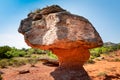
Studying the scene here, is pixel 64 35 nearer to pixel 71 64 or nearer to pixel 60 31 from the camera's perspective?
pixel 60 31

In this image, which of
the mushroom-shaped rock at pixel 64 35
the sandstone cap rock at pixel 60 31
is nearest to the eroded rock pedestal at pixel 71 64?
the mushroom-shaped rock at pixel 64 35

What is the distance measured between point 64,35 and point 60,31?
29 centimetres

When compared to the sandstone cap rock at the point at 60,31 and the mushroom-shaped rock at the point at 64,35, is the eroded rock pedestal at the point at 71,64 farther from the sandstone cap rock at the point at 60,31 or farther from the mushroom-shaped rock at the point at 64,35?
the sandstone cap rock at the point at 60,31

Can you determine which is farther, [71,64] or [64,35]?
[71,64]

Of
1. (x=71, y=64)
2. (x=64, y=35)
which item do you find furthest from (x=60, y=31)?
(x=71, y=64)

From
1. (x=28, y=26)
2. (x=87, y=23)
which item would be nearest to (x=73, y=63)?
(x=87, y=23)

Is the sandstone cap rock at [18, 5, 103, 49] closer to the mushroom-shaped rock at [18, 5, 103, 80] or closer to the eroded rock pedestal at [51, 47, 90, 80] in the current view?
the mushroom-shaped rock at [18, 5, 103, 80]

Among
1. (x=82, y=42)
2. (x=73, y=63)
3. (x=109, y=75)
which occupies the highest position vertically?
(x=82, y=42)

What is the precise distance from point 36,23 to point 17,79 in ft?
11.5

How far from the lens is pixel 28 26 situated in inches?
610

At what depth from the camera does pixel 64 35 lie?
537 inches

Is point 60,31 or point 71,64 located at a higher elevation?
point 60,31

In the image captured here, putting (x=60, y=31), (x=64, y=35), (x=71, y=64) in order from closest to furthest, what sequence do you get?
(x=64, y=35), (x=60, y=31), (x=71, y=64)

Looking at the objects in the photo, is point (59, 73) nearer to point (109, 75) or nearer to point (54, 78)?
point (54, 78)
